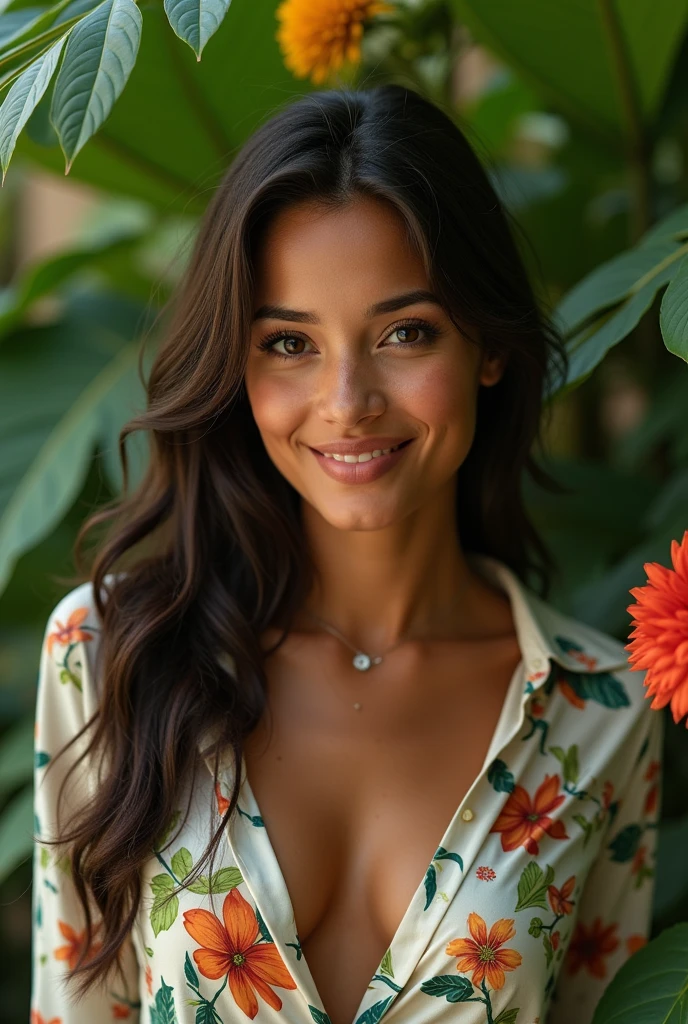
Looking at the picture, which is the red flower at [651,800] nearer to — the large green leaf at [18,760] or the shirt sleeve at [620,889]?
the shirt sleeve at [620,889]

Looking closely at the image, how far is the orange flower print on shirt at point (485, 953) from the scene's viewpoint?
3.35 ft

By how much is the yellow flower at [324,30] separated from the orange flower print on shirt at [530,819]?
0.74 metres

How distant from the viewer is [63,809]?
115cm

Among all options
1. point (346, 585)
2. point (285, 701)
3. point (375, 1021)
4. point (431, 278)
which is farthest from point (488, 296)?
point (375, 1021)

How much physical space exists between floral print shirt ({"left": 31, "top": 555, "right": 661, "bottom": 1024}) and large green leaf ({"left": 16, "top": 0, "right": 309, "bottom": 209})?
66cm

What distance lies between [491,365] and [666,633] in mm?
463

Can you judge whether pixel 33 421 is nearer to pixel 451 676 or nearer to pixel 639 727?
pixel 451 676

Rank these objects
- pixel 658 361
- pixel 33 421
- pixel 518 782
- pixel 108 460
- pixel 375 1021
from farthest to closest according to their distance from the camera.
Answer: pixel 658 361 → pixel 33 421 → pixel 108 460 → pixel 518 782 → pixel 375 1021

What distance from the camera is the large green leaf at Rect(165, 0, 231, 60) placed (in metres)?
0.75

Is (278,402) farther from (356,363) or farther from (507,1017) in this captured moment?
(507,1017)

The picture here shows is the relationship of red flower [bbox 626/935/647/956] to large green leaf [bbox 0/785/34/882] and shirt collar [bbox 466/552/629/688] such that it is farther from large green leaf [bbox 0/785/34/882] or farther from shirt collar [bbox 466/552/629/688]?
large green leaf [bbox 0/785/34/882]

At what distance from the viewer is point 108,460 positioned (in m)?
1.50

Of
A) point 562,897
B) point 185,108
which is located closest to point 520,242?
point 185,108

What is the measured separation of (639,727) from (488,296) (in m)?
0.48
